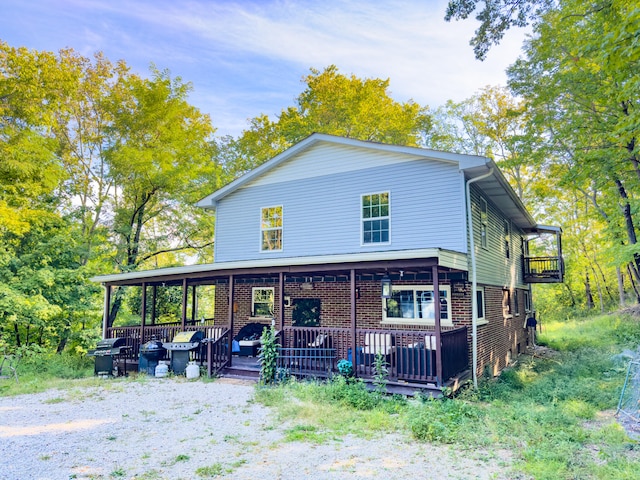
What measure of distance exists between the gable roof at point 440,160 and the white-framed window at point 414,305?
9.94ft

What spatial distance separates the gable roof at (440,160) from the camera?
989cm

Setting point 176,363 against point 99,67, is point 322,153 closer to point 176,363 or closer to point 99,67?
point 176,363

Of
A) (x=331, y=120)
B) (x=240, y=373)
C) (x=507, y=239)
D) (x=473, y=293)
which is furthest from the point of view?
(x=331, y=120)

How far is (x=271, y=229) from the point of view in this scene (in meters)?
13.0

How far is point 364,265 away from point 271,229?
4901 millimetres

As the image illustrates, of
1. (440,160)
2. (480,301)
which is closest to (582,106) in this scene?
(440,160)

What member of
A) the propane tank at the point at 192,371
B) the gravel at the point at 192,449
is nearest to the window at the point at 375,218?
the gravel at the point at 192,449

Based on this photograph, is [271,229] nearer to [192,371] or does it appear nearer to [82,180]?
[192,371]

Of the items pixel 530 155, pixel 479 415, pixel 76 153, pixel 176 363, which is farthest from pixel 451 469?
pixel 76 153

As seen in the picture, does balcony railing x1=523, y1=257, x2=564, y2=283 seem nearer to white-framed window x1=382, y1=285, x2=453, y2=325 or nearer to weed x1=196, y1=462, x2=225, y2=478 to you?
white-framed window x1=382, y1=285, x2=453, y2=325

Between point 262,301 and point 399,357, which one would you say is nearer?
point 399,357

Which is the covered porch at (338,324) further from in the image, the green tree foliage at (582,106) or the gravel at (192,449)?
the green tree foliage at (582,106)

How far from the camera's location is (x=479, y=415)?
22.3ft

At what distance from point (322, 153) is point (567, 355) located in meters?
11.5
